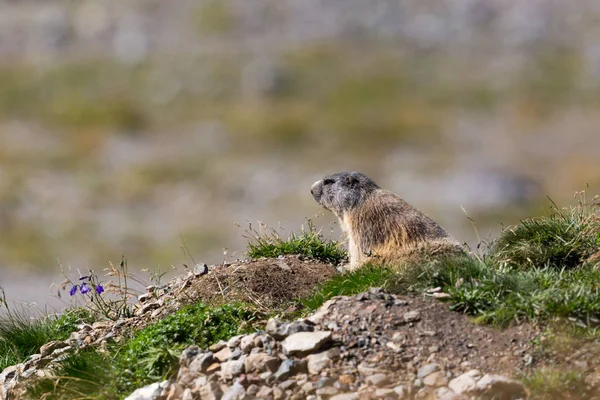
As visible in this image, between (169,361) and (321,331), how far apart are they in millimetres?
1375

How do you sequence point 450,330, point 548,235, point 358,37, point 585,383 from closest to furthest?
1. point 585,383
2. point 450,330
3. point 548,235
4. point 358,37

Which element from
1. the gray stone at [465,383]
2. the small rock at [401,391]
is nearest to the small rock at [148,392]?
the small rock at [401,391]

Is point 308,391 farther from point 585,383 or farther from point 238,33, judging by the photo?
point 238,33

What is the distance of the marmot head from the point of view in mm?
11914

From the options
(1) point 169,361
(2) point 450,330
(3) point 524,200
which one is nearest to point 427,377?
(2) point 450,330

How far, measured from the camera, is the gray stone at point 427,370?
7.66 m

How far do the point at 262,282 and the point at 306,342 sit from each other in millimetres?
2370

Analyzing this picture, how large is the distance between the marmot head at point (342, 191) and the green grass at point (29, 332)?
3303mm

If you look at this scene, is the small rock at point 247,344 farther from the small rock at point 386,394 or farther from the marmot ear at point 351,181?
the marmot ear at point 351,181

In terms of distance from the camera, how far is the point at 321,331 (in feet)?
27.0

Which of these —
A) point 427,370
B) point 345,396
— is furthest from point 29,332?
point 427,370

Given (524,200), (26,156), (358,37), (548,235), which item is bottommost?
(548,235)

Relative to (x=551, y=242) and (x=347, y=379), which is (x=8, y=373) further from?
(x=551, y=242)

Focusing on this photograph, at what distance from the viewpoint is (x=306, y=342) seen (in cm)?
805
